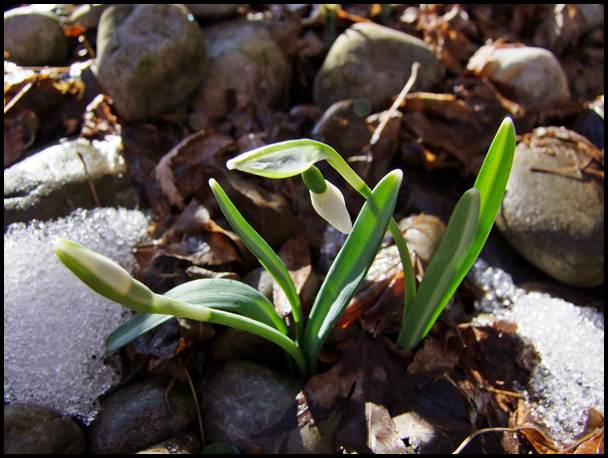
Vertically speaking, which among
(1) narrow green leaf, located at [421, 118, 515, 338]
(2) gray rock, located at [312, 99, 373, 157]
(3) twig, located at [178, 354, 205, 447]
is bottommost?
(3) twig, located at [178, 354, 205, 447]

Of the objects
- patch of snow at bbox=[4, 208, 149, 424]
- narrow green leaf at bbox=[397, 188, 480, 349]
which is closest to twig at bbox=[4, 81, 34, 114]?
patch of snow at bbox=[4, 208, 149, 424]

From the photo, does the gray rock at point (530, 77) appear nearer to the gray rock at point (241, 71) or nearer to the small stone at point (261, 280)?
the gray rock at point (241, 71)

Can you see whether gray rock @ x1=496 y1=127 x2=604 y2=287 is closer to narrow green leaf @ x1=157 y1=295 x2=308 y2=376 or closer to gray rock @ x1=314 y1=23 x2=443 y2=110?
gray rock @ x1=314 y1=23 x2=443 y2=110

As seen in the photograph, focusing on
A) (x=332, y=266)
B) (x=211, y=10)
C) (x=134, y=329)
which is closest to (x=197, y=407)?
(x=134, y=329)

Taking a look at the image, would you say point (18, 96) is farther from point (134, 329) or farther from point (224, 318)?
point (224, 318)

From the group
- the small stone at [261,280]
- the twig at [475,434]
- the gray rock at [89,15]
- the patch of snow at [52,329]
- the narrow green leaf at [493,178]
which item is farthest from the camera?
the gray rock at [89,15]

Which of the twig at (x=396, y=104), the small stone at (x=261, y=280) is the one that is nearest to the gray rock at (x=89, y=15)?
the twig at (x=396, y=104)

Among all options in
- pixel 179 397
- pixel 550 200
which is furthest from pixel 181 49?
pixel 550 200
